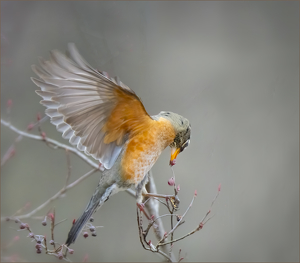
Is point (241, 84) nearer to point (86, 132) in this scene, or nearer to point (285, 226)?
point (285, 226)

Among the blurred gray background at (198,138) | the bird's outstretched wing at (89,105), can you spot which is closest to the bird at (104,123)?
the bird's outstretched wing at (89,105)

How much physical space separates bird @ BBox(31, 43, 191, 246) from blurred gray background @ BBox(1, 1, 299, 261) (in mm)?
608

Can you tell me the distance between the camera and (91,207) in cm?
119

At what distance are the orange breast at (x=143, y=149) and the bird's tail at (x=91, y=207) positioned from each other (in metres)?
0.08

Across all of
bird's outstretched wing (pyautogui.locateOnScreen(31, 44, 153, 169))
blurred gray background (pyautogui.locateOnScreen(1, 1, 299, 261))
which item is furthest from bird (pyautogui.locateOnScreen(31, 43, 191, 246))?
blurred gray background (pyautogui.locateOnScreen(1, 1, 299, 261))

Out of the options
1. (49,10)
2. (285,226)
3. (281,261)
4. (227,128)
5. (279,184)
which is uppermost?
(49,10)

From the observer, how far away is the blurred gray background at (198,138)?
1.91 meters

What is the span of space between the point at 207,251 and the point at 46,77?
5.11 feet

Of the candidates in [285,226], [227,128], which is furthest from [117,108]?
[285,226]

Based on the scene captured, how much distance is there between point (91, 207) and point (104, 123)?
29 cm

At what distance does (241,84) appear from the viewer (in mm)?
2133

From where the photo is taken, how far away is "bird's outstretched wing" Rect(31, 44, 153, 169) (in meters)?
0.96

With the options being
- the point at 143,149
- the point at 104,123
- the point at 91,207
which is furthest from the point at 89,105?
the point at 91,207

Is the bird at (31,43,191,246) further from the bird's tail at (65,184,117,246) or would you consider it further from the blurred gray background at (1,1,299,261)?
the blurred gray background at (1,1,299,261)
